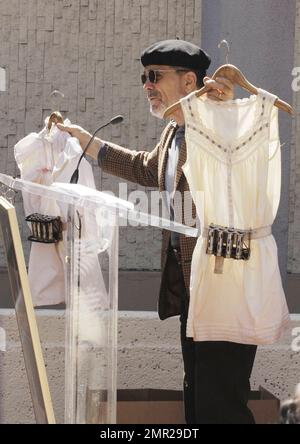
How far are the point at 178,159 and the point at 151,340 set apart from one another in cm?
98

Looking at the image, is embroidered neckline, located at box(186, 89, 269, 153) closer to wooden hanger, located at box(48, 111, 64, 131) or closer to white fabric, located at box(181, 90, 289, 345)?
white fabric, located at box(181, 90, 289, 345)

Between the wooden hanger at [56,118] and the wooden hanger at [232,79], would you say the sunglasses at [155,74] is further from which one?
the wooden hanger at [56,118]

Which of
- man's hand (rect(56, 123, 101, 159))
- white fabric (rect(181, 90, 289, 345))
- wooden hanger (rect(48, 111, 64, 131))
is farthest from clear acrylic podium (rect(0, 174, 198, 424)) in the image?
wooden hanger (rect(48, 111, 64, 131))

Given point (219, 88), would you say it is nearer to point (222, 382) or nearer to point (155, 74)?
point (155, 74)

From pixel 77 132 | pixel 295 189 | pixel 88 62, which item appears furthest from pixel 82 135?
pixel 295 189

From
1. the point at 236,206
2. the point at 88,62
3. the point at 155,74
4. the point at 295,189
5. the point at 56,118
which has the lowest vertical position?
the point at 295,189

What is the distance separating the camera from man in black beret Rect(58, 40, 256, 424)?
383 cm

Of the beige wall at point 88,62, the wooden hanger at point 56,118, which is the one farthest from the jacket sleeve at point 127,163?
the beige wall at point 88,62

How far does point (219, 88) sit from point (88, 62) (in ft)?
13.8

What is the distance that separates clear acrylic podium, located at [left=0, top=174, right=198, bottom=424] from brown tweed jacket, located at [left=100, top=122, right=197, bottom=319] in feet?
1.84

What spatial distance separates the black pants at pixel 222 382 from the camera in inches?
150

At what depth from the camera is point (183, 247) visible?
388 cm
